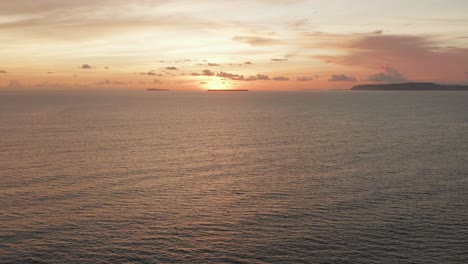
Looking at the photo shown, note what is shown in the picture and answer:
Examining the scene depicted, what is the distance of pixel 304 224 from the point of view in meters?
60.1

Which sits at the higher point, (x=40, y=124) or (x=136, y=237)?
(x=40, y=124)

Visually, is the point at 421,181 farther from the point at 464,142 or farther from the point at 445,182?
the point at 464,142

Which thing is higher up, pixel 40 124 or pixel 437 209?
pixel 40 124

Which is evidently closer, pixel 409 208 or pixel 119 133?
pixel 409 208

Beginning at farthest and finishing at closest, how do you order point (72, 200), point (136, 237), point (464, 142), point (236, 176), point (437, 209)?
point (464, 142)
point (236, 176)
point (72, 200)
point (437, 209)
point (136, 237)

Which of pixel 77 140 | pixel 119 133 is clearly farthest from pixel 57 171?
pixel 119 133

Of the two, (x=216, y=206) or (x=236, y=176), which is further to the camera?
(x=236, y=176)

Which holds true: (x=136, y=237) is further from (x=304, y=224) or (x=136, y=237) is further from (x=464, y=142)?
(x=464, y=142)

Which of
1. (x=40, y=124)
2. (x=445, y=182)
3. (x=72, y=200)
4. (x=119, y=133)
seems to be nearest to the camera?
(x=72, y=200)

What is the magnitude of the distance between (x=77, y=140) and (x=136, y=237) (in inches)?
3277

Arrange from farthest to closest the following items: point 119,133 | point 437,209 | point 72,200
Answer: point 119,133 < point 72,200 < point 437,209

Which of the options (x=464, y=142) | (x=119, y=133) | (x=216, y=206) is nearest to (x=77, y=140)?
(x=119, y=133)

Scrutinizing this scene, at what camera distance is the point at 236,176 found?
87375mm

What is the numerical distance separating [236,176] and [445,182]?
129 ft
